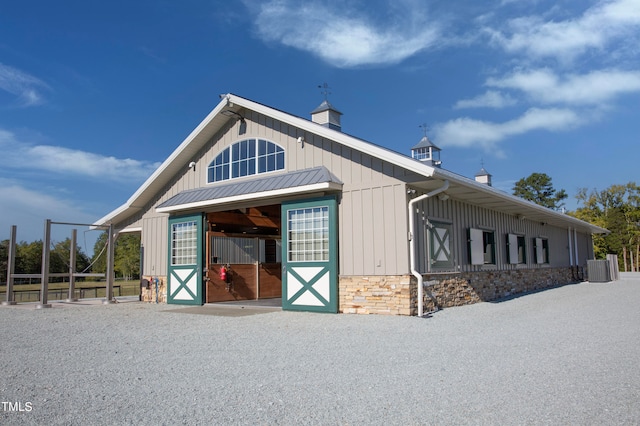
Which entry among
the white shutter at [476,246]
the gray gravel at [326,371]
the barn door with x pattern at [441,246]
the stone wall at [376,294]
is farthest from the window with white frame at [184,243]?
the white shutter at [476,246]

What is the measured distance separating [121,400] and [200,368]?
4.34 ft

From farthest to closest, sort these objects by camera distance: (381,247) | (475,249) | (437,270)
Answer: (475,249)
(437,270)
(381,247)

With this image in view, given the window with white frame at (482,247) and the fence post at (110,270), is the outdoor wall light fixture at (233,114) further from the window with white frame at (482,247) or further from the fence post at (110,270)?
the window with white frame at (482,247)

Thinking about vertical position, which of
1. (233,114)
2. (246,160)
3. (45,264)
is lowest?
(45,264)

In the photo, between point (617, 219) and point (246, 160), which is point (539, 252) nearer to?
point (246, 160)

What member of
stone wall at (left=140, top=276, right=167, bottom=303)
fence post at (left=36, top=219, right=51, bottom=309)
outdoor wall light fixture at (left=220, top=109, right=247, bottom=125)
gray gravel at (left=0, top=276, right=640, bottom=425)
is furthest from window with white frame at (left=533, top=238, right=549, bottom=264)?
fence post at (left=36, top=219, right=51, bottom=309)

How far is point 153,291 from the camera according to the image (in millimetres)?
15422

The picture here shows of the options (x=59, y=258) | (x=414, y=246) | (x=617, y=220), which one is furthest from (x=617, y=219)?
(x=59, y=258)

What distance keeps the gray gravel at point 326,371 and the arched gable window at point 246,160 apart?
4.55m

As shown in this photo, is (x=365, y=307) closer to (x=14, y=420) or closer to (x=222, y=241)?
(x=222, y=241)

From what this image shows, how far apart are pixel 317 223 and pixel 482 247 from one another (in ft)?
16.5

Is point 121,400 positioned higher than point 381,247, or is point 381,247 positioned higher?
point 381,247

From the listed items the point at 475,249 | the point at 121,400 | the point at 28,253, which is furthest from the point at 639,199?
the point at 28,253

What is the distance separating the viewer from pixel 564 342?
7.16 meters
